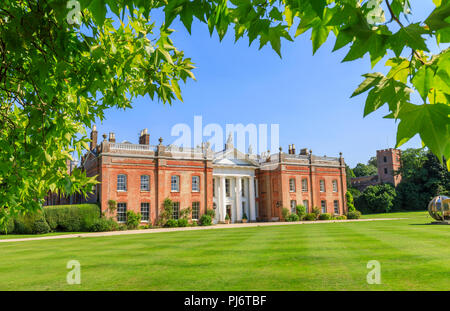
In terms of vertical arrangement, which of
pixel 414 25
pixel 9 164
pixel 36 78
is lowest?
pixel 9 164

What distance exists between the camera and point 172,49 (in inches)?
99.9

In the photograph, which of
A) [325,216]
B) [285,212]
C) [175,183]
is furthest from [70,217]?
[325,216]

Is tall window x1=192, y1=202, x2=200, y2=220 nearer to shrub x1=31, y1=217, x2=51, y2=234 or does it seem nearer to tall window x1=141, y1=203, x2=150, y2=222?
tall window x1=141, y1=203, x2=150, y2=222

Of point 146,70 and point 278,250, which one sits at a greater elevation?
point 146,70

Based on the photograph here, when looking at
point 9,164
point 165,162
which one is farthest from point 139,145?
point 9,164

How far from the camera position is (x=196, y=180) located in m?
37.0

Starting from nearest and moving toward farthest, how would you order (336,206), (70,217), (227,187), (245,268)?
(245,268), (70,217), (227,187), (336,206)

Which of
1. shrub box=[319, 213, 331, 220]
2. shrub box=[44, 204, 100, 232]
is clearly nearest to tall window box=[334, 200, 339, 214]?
shrub box=[319, 213, 331, 220]

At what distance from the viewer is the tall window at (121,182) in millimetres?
32625

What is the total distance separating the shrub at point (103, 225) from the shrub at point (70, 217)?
0.34 metres

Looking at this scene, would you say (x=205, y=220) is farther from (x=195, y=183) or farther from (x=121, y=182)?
(x=121, y=182)

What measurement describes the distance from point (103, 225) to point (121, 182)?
5339 mm
